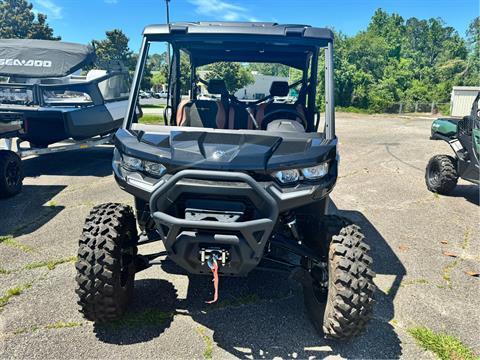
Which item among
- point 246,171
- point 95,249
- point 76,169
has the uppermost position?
point 246,171

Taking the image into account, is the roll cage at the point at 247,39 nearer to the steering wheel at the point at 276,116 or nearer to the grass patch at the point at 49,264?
the steering wheel at the point at 276,116

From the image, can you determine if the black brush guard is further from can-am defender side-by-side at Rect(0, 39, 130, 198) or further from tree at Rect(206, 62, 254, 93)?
can-am defender side-by-side at Rect(0, 39, 130, 198)

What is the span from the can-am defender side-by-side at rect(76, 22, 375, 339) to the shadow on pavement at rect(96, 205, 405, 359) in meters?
0.15

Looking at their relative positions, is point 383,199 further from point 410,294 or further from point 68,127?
point 68,127

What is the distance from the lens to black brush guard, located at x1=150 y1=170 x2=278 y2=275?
92.7 inches

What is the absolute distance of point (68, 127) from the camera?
697cm

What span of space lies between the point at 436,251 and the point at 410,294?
1.20 m

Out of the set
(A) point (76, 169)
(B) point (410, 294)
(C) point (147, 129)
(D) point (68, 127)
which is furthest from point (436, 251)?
(A) point (76, 169)

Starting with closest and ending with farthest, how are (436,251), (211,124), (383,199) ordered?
(211,124)
(436,251)
(383,199)

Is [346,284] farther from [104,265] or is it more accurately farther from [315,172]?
[104,265]

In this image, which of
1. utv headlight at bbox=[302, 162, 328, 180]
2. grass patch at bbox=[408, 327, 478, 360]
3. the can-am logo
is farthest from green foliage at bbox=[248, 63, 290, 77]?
the can-am logo

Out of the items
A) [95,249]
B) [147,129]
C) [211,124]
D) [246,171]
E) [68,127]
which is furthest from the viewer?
[68,127]

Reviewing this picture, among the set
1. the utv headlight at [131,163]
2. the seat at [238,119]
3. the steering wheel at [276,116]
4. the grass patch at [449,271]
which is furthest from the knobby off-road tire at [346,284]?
the grass patch at [449,271]

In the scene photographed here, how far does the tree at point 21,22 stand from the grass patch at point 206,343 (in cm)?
5184
